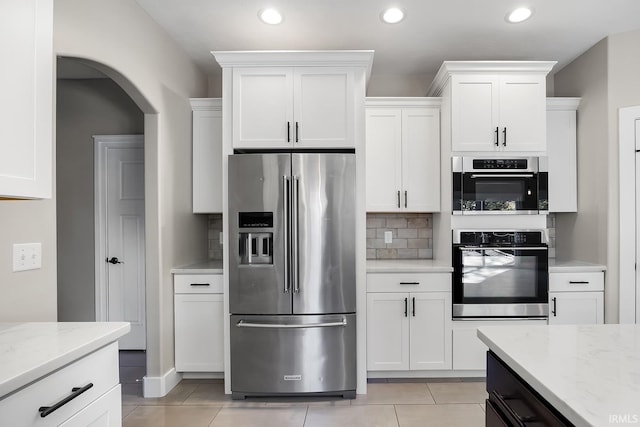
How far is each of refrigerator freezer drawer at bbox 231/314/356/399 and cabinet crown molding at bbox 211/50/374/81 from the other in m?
1.83

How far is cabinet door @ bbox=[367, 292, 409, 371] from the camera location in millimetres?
3141

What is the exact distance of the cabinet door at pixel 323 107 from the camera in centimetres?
294

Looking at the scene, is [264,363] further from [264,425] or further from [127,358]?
[127,358]

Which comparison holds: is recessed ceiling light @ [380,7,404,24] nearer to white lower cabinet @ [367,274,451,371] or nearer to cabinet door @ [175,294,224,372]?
white lower cabinet @ [367,274,451,371]

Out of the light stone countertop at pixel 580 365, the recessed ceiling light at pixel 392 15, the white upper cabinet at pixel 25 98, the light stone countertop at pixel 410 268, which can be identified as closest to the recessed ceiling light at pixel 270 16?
the recessed ceiling light at pixel 392 15

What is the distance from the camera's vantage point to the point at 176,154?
324 centimetres

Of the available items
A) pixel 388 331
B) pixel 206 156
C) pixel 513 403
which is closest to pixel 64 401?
pixel 513 403

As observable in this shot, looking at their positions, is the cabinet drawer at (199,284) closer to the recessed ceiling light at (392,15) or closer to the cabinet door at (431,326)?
the cabinet door at (431,326)

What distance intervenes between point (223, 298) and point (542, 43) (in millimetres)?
3293

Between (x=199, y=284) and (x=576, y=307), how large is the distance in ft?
9.80

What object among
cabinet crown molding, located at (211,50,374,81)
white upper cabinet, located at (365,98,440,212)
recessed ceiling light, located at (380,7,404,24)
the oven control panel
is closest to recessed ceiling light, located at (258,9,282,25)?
cabinet crown molding, located at (211,50,374,81)

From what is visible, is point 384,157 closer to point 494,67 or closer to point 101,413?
point 494,67

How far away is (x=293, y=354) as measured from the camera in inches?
111

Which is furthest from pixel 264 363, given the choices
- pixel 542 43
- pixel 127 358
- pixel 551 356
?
pixel 542 43
